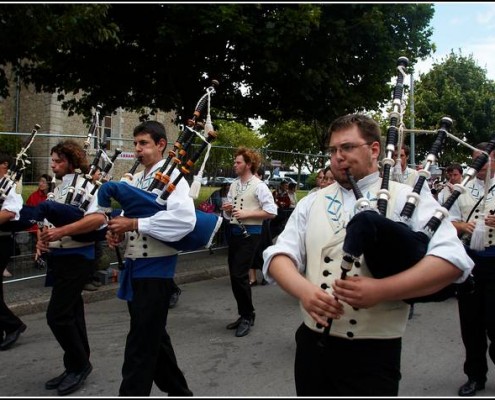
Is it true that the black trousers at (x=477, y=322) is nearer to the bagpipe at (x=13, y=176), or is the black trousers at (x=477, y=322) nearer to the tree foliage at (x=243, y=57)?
the bagpipe at (x=13, y=176)

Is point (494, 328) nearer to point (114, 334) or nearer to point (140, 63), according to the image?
point (114, 334)

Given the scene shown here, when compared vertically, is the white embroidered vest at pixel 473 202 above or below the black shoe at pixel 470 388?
above

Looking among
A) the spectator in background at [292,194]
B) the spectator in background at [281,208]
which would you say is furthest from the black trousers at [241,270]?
the spectator in background at [292,194]

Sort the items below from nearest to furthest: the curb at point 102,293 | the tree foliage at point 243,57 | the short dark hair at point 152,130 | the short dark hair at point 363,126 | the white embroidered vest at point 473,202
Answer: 1. the short dark hair at point 363,126
2. the short dark hair at point 152,130
3. the white embroidered vest at point 473,202
4. the curb at point 102,293
5. the tree foliage at point 243,57

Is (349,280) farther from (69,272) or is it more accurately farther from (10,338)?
(10,338)

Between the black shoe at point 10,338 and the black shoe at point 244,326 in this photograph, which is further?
the black shoe at point 244,326

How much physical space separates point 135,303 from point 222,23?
702cm

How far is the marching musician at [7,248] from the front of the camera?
5105 mm

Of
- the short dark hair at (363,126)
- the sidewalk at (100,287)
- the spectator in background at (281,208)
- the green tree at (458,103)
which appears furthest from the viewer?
the green tree at (458,103)

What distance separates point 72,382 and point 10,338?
4.74 feet

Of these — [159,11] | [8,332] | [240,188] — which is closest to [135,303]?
[8,332]

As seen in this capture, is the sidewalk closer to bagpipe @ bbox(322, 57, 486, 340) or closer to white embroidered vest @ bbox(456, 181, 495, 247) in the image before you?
white embroidered vest @ bbox(456, 181, 495, 247)

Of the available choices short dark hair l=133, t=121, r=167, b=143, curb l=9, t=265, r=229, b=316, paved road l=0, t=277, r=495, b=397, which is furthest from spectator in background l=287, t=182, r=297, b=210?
short dark hair l=133, t=121, r=167, b=143

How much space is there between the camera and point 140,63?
37.5 ft
